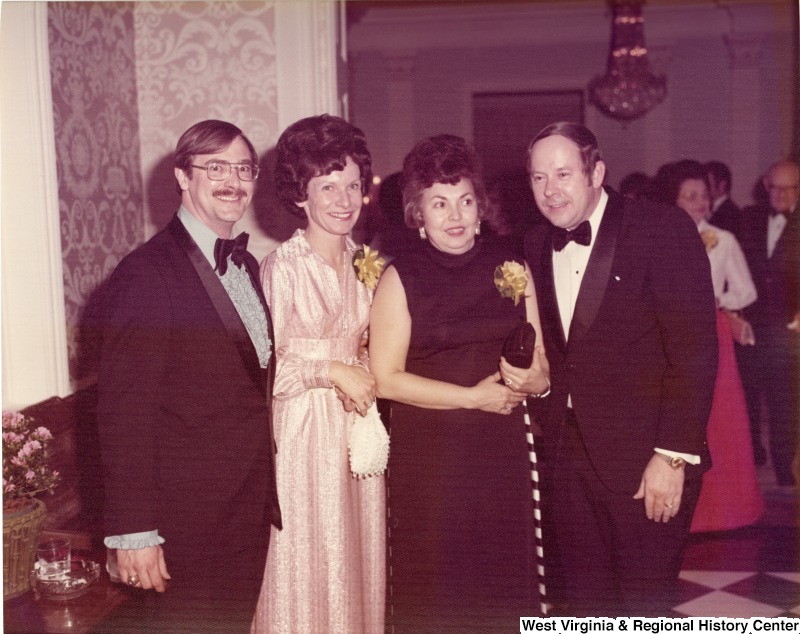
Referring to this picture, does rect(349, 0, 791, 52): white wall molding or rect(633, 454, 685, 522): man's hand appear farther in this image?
rect(349, 0, 791, 52): white wall molding

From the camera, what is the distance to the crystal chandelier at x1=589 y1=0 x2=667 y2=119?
22.7 ft

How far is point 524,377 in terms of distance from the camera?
88.4 inches

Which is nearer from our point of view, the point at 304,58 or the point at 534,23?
the point at 304,58

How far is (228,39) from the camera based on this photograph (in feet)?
10.7

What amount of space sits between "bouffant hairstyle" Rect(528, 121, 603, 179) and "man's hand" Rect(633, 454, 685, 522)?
88 cm

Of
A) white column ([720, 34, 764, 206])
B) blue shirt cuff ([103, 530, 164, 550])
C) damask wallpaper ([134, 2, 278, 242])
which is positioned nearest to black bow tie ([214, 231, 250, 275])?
blue shirt cuff ([103, 530, 164, 550])

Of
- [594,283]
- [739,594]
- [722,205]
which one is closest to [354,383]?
[594,283]

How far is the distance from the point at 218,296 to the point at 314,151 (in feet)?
1.71

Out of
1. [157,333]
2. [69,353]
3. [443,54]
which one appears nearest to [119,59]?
[69,353]

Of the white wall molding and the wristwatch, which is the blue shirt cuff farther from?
the white wall molding

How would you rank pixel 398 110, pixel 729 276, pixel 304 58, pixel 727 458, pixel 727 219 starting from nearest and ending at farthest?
pixel 304 58 → pixel 727 458 → pixel 729 276 → pixel 727 219 → pixel 398 110

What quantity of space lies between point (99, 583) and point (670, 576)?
5.51 feet

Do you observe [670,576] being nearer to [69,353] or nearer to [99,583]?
[99,583]

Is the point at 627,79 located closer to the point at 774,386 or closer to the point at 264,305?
the point at 774,386
